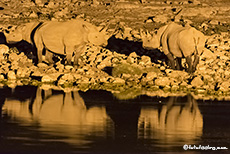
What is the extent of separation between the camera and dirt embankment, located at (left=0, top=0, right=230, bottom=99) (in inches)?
740

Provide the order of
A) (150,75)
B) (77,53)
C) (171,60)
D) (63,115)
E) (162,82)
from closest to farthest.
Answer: (63,115) < (162,82) < (150,75) < (171,60) < (77,53)

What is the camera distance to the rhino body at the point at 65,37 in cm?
2111

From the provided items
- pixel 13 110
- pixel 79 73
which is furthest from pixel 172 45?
pixel 13 110

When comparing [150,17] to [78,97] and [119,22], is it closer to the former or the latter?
[119,22]

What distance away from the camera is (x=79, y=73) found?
2020 cm

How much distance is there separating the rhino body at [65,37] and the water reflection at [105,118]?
13.8ft

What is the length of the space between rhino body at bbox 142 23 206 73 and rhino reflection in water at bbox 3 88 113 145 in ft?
18.4

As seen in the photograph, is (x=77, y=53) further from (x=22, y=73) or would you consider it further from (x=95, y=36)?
(x=22, y=73)

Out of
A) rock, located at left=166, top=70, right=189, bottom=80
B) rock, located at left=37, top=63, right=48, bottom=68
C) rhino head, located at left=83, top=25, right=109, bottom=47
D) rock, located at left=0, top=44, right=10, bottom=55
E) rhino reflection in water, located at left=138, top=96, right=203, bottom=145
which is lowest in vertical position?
rhino reflection in water, located at left=138, top=96, right=203, bottom=145

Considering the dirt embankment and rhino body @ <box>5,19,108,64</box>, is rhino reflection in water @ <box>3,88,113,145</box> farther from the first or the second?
rhino body @ <box>5,19,108,64</box>

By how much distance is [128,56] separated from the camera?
76.2 feet

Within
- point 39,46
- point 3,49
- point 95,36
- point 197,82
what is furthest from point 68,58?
point 197,82

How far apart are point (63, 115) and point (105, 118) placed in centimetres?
90

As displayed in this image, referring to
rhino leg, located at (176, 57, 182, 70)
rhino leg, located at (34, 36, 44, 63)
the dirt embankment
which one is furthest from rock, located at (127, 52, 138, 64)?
rhino leg, located at (34, 36, 44, 63)
